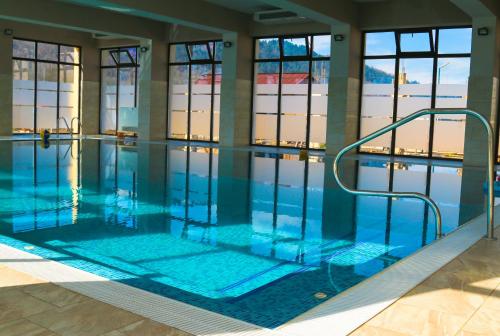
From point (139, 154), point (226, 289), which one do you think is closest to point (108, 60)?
point (139, 154)

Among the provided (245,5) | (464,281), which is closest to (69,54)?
(245,5)

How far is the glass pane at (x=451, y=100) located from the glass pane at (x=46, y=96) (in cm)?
1375

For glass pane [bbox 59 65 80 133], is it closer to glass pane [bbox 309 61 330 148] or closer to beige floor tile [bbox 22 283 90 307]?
glass pane [bbox 309 61 330 148]

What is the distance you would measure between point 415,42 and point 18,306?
Result: 13.8 meters

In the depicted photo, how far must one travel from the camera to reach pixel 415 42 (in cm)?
1488

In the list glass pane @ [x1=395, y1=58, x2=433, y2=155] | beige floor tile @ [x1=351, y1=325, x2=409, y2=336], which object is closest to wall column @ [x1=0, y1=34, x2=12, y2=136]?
glass pane @ [x1=395, y1=58, x2=433, y2=155]

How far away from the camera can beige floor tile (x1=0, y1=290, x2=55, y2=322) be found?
2.73 meters

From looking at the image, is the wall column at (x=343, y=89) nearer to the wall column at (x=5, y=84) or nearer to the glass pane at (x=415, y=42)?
the glass pane at (x=415, y=42)

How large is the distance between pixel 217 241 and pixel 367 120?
36.4ft

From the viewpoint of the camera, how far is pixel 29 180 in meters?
9.00

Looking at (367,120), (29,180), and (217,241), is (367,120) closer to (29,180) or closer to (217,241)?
(29,180)

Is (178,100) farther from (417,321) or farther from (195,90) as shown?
(417,321)

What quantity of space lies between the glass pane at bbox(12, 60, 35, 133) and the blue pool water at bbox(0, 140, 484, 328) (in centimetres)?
910

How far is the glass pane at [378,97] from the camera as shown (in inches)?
606
